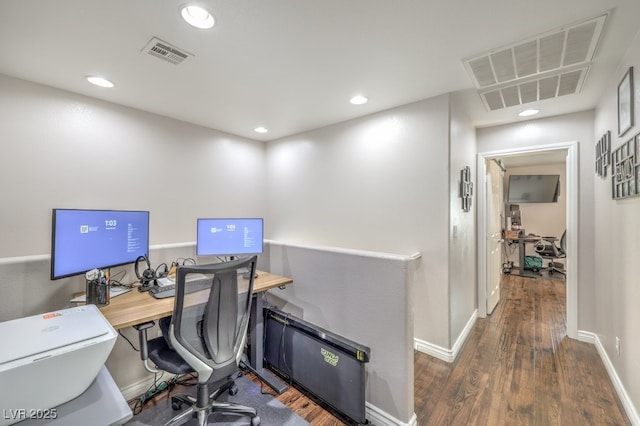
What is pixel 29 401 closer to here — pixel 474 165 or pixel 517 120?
pixel 474 165

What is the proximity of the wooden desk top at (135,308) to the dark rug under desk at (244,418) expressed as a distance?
831 millimetres

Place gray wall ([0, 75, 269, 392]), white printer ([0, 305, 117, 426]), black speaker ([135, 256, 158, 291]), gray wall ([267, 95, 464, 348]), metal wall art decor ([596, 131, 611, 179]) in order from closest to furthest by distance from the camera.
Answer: white printer ([0, 305, 117, 426])
gray wall ([0, 75, 269, 392])
black speaker ([135, 256, 158, 291])
metal wall art decor ([596, 131, 611, 179])
gray wall ([267, 95, 464, 348])

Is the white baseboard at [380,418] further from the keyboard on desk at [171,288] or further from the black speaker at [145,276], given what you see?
the black speaker at [145,276]

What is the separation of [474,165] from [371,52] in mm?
2329

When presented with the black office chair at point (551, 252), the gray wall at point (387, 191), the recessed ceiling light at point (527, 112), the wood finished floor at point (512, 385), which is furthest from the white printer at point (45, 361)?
the black office chair at point (551, 252)

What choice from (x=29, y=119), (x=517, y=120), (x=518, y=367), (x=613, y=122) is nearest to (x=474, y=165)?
(x=517, y=120)

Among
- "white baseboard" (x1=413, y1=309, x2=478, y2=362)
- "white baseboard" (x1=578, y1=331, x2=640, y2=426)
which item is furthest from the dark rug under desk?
"white baseboard" (x1=578, y1=331, x2=640, y2=426)

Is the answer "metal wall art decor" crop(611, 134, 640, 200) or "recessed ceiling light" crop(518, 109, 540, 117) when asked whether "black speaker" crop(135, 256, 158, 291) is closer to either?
"metal wall art decor" crop(611, 134, 640, 200)

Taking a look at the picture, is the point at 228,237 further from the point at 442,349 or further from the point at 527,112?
the point at 527,112

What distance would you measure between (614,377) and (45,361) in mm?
3428

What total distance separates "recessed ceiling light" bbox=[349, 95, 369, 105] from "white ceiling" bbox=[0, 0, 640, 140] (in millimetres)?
77

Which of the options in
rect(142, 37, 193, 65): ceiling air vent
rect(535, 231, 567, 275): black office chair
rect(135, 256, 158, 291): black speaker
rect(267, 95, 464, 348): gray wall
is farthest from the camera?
rect(535, 231, 567, 275): black office chair

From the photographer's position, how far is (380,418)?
175 centimetres

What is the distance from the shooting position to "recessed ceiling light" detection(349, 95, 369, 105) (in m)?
2.44
